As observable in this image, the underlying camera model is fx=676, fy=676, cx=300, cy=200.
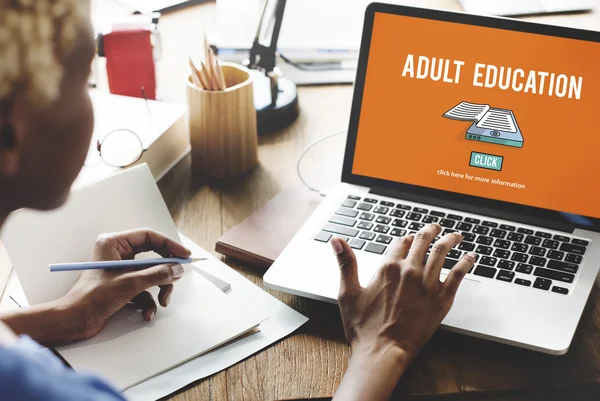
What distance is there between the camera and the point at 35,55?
489 mm

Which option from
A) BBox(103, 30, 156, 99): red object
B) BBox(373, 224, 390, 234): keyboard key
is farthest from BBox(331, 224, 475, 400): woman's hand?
BBox(103, 30, 156, 99): red object

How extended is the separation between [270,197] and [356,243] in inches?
9.0

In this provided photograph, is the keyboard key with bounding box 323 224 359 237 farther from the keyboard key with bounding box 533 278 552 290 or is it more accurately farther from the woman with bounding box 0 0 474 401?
the keyboard key with bounding box 533 278 552 290

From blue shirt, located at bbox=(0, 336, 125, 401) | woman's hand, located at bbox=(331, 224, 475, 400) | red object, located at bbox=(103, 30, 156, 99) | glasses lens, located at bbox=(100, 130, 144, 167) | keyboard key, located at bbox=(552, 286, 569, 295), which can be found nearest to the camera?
blue shirt, located at bbox=(0, 336, 125, 401)

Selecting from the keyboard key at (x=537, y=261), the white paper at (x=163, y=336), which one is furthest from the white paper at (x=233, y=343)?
the keyboard key at (x=537, y=261)

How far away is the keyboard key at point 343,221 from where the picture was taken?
3.30ft

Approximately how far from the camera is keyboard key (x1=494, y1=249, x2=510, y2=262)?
3.05 feet

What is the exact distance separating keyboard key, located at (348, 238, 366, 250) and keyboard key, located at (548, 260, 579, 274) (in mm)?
256

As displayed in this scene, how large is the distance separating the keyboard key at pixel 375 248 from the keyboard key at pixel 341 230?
33 millimetres

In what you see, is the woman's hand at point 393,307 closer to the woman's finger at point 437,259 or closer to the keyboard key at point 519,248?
the woman's finger at point 437,259

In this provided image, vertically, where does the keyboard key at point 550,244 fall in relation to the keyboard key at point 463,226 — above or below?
below

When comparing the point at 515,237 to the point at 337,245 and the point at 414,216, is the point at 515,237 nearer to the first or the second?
the point at 414,216

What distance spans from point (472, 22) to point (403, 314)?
0.46m

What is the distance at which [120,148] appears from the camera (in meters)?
1.14
